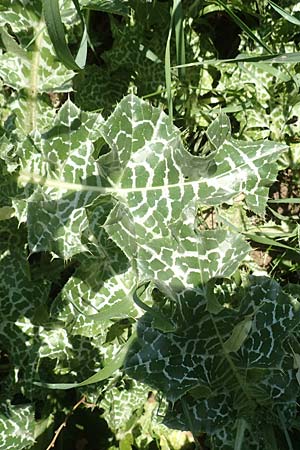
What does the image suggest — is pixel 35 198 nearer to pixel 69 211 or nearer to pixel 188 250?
pixel 69 211

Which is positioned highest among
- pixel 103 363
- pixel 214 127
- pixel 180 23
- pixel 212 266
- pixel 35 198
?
pixel 180 23

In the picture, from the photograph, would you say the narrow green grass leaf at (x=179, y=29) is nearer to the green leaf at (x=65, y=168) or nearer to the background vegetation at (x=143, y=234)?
the background vegetation at (x=143, y=234)

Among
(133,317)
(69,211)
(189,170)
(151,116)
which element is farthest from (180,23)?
(133,317)

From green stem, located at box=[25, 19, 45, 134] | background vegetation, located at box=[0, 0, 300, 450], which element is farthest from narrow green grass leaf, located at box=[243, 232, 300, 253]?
green stem, located at box=[25, 19, 45, 134]

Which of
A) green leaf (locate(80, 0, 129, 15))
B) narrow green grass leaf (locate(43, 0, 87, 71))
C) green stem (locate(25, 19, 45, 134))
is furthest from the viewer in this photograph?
green stem (locate(25, 19, 45, 134))

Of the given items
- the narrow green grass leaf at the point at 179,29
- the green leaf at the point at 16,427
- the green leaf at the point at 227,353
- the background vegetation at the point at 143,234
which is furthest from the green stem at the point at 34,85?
the green leaf at the point at 16,427

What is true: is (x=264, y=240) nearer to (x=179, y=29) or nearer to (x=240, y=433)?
(x=240, y=433)

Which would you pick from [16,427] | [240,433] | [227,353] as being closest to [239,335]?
[227,353]

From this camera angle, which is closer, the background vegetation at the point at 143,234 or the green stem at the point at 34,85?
the background vegetation at the point at 143,234

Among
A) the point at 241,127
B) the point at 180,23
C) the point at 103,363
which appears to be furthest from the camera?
the point at 241,127

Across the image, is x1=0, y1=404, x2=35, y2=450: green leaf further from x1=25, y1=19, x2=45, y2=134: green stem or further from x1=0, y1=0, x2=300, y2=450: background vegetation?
x1=25, y1=19, x2=45, y2=134: green stem

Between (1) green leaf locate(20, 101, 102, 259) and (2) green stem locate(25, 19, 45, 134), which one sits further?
(2) green stem locate(25, 19, 45, 134)
